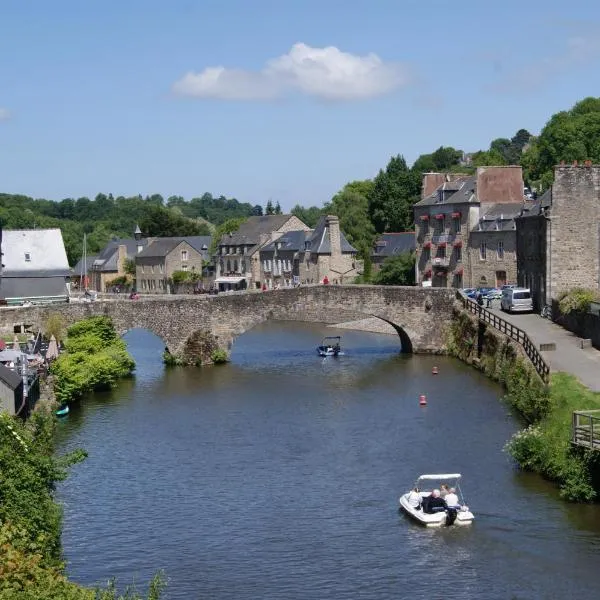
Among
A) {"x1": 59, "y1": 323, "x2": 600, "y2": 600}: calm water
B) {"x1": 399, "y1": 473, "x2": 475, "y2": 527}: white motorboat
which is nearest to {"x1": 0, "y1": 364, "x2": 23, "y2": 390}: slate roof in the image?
{"x1": 59, "y1": 323, "x2": 600, "y2": 600}: calm water

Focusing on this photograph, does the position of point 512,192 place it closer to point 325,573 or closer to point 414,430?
point 414,430

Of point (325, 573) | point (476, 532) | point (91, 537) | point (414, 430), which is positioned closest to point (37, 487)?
point (91, 537)

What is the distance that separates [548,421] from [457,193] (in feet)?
145

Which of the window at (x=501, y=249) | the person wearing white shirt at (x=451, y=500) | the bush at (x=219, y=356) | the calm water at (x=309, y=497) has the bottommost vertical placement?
the calm water at (x=309, y=497)

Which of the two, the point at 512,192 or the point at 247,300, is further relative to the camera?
the point at 512,192

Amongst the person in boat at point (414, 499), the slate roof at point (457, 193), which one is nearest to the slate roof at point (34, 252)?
the slate roof at point (457, 193)

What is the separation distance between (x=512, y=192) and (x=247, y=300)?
24.1m

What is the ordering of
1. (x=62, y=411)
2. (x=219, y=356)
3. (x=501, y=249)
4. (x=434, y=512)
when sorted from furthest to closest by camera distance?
1. (x=501, y=249)
2. (x=219, y=356)
3. (x=62, y=411)
4. (x=434, y=512)

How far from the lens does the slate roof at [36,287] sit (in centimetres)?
6281

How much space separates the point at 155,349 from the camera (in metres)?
67.8

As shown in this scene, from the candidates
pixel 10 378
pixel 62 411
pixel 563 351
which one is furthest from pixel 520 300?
pixel 10 378

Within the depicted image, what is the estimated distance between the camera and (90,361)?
1967 inches

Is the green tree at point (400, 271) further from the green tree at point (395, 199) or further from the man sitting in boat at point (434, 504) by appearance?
the man sitting in boat at point (434, 504)

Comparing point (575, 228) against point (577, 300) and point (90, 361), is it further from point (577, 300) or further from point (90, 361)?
point (90, 361)
